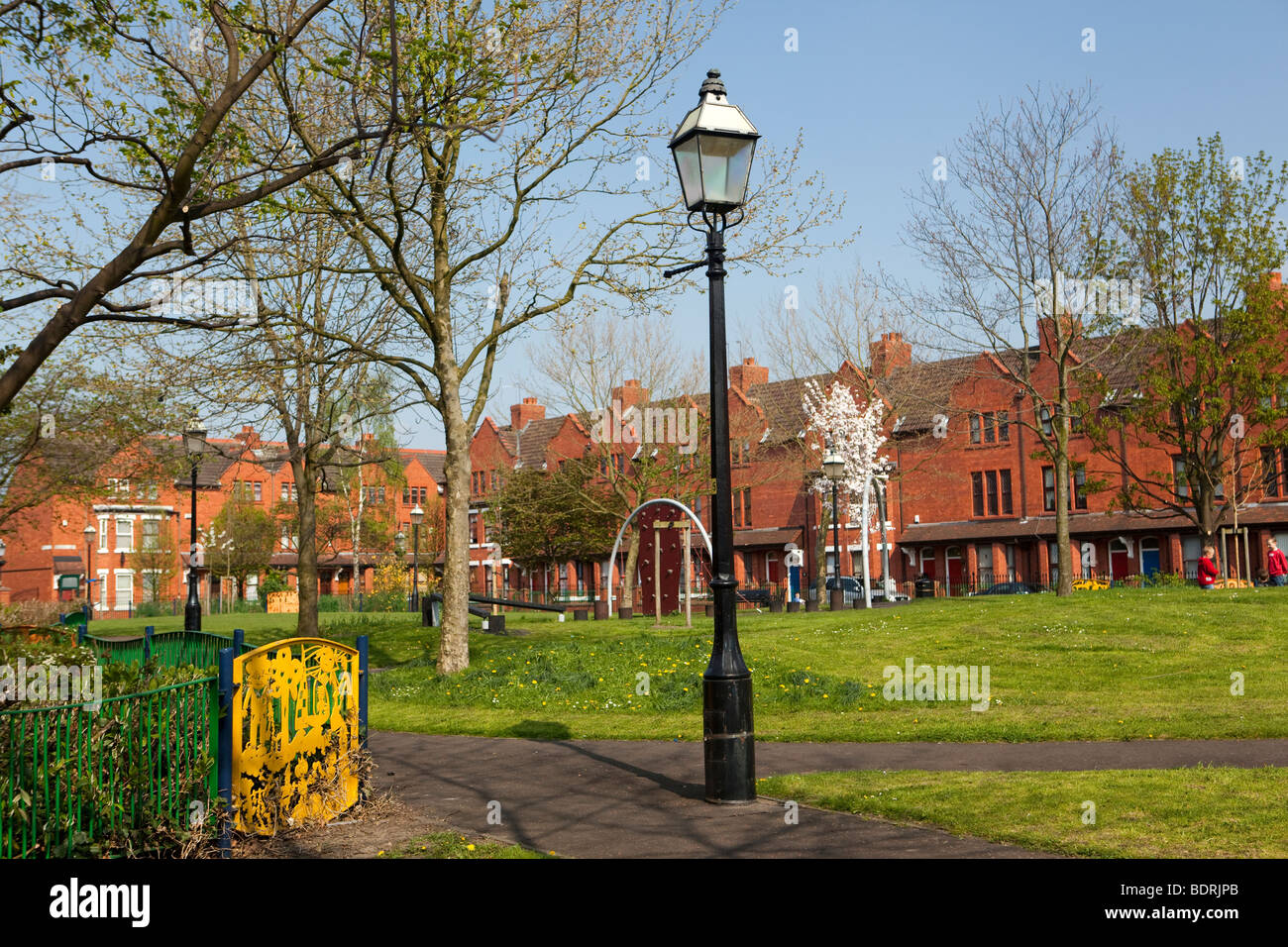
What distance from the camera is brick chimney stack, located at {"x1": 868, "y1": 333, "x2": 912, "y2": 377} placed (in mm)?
46375

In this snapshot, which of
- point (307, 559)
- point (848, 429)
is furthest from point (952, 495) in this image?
point (307, 559)

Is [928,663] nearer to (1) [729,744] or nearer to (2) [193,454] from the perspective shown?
(1) [729,744]

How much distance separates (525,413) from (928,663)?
5979 cm

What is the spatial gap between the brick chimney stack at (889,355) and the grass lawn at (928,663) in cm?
2518

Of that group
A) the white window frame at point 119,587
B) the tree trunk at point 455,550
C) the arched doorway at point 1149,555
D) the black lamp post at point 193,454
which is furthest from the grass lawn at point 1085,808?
the white window frame at point 119,587

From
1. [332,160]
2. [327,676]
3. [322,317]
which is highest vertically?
[322,317]

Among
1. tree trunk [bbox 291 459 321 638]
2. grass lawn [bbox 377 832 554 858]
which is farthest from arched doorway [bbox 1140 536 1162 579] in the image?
grass lawn [bbox 377 832 554 858]

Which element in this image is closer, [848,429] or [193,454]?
[193,454]

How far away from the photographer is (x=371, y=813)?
8547mm

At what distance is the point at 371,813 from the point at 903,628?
13.6 m

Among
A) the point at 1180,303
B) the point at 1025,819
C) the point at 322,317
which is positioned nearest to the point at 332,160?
the point at 1025,819

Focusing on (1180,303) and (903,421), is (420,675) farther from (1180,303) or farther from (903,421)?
(903,421)

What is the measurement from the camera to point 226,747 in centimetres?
729
